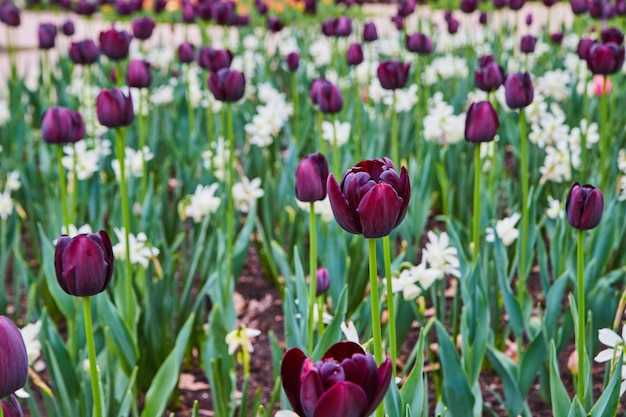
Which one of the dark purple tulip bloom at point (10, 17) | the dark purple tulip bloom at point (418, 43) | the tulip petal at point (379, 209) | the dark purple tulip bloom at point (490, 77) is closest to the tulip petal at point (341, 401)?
the tulip petal at point (379, 209)

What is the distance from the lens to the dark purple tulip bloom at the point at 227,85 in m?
2.42

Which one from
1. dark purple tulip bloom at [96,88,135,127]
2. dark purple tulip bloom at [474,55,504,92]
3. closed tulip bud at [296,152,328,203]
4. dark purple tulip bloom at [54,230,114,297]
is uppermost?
dark purple tulip bloom at [474,55,504,92]

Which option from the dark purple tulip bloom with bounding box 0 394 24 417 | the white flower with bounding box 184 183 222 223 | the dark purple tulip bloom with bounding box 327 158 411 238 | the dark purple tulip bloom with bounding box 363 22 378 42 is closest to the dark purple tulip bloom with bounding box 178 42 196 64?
the dark purple tulip bloom with bounding box 363 22 378 42

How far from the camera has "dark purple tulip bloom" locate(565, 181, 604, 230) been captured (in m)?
1.53

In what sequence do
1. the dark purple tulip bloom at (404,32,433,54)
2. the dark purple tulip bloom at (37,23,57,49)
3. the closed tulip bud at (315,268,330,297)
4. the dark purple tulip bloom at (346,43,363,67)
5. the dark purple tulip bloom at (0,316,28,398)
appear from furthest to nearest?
the dark purple tulip bloom at (37,23,57,49), the dark purple tulip bloom at (404,32,433,54), the dark purple tulip bloom at (346,43,363,67), the closed tulip bud at (315,268,330,297), the dark purple tulip bloom at (0,316,28,398)

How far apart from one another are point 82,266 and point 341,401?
0.60 m

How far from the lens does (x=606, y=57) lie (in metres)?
2.54

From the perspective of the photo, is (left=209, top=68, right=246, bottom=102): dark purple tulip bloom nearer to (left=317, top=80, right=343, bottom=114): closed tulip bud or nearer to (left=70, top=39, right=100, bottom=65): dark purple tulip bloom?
(left=317, top=80, right=343, bottom=114): closed tulip bud

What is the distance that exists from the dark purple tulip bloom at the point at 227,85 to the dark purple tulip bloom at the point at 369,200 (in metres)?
1.31

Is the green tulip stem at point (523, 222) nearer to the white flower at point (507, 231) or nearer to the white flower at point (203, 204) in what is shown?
the white flower at point (507, 231)

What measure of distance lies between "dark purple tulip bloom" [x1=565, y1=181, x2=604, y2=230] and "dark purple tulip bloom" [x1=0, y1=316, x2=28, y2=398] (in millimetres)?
998

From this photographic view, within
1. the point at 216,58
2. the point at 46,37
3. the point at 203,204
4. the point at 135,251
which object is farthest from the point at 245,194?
the point at 46,37

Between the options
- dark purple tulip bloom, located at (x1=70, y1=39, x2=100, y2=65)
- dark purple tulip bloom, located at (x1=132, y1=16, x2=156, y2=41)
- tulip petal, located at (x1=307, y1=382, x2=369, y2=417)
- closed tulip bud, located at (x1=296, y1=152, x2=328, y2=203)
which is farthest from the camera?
dark purple tulip bloom, located at (x1=132, y1=16, x2=156, y2=41)

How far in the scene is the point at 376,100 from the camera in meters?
4.25
